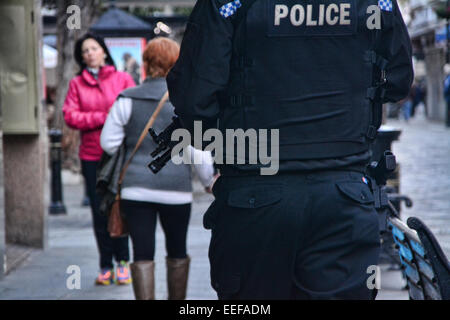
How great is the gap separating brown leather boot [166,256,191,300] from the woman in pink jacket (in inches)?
48.6

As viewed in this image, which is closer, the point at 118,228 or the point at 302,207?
the point at 302,207

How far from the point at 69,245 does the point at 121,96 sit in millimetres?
3604

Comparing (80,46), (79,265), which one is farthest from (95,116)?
(79,265)

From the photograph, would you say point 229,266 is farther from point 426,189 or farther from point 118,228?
point 426,189

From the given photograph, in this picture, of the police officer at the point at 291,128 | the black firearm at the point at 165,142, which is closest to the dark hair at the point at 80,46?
the black firearm at the point at 165,142

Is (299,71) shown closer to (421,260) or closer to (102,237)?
(421,260)

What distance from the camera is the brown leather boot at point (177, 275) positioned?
5.25 meters

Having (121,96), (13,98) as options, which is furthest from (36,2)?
(121,96)

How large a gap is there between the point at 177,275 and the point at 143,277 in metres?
0.27

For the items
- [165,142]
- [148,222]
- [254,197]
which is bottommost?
[148,222]

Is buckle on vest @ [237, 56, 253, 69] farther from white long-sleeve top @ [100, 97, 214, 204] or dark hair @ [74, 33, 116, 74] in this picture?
dark hair @ [74, 33, 116, 74]

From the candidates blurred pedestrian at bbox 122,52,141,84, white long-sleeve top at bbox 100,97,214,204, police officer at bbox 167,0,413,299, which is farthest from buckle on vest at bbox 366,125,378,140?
blurred pedestrian at bbox 122,52,141,84

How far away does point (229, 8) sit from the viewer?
276 centimetres

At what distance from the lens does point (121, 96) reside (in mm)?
5105
